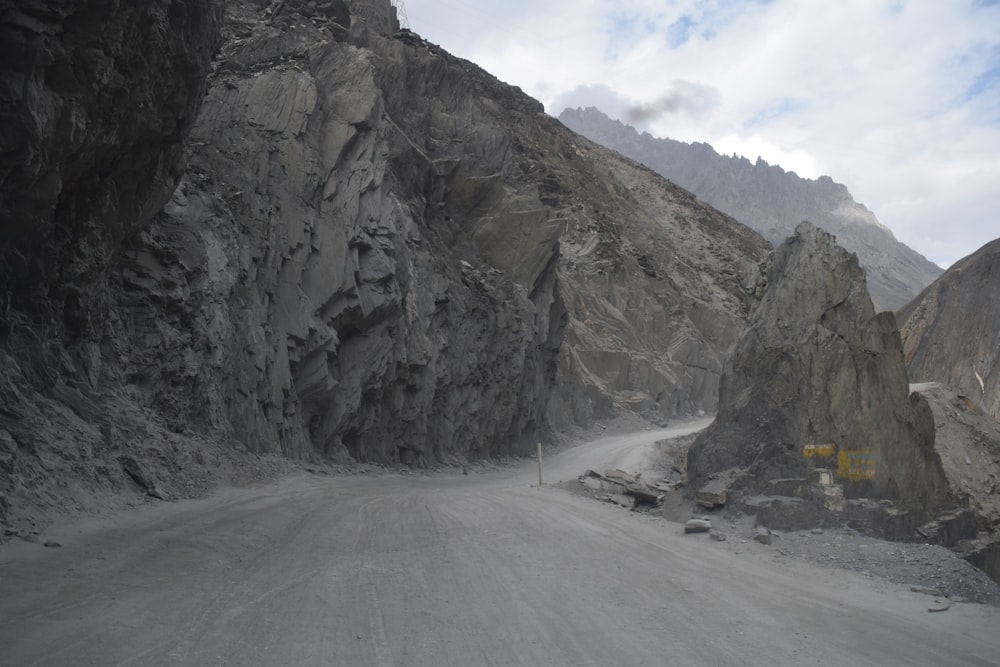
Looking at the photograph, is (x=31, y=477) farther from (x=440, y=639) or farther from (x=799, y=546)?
(x=799, y=546)

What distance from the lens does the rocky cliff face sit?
83.6ft

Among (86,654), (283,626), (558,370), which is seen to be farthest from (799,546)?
(558,370)

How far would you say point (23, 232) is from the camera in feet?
27.4

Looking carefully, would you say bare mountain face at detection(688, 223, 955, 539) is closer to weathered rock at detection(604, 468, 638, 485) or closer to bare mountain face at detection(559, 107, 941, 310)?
weathered rock at detection(604, 468, 638, 485)

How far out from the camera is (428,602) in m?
6.52

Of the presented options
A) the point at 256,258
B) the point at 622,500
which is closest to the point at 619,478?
the point at 622,500

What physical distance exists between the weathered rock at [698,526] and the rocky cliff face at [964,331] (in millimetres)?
18316

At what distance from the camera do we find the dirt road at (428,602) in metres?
5.25

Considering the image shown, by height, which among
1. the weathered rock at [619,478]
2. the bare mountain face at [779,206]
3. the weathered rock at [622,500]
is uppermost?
the bare mountain face at [779,206]

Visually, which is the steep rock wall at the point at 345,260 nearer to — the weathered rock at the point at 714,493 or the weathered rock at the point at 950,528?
the weathered rock at the point at 714,493

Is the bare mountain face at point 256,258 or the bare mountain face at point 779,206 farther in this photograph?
the bare mountain face at point 779,206

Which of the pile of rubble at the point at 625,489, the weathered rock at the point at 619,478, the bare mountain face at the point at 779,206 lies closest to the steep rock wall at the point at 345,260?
the pile of rubble at the point at 625,489

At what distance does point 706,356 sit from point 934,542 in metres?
45.9

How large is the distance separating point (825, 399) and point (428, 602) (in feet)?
23.0
